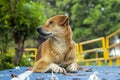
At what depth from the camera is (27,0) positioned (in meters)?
8.54

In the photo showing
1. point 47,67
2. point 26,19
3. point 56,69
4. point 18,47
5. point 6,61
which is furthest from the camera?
point 6,61

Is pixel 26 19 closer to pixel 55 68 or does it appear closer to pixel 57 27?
pixel 57 27

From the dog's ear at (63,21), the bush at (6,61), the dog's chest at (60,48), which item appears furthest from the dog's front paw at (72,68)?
the bush at (6,61)

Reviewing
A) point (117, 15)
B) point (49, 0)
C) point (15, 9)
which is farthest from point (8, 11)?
point (49, 0)

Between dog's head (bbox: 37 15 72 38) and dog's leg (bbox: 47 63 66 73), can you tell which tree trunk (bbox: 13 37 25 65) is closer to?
dog's head (bbox: 37 15 72 38)

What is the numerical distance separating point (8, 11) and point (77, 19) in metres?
21.7

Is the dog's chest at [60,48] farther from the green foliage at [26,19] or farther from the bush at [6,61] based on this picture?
the bush at [6,61]

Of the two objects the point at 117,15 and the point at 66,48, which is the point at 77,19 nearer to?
the point at 117,15

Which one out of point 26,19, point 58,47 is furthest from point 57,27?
point 26,19

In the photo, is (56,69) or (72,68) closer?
(56,69)

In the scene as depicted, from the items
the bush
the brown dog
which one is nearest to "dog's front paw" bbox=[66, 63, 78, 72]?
the brown dog

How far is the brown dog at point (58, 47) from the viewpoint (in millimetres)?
5710

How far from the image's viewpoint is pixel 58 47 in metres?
5.80

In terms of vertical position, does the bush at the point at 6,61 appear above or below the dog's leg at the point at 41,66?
above
